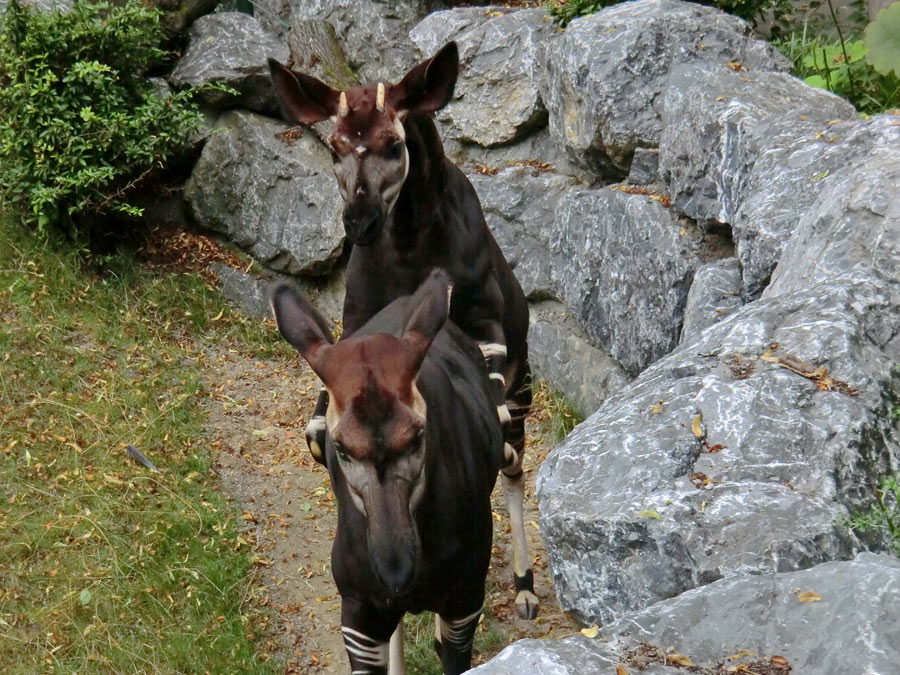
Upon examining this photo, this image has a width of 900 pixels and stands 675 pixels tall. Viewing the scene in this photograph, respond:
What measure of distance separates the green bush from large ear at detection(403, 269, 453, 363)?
5225mm

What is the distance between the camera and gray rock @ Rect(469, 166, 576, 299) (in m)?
7.87

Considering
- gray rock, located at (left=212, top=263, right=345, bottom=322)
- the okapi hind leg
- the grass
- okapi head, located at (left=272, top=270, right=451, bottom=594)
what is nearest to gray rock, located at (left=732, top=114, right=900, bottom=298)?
the okapi hind leg

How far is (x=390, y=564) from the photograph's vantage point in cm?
318

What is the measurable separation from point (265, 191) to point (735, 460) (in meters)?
6.39

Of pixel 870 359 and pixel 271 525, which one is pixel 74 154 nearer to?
pixel 271 525

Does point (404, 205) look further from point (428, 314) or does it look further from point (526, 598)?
point (526, 598)

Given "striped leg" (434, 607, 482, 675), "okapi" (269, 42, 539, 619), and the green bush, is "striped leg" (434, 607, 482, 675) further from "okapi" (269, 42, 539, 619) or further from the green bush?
the green bush

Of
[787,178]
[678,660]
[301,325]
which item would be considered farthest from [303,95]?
[678,660]

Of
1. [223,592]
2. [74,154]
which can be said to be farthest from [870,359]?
[74,154]

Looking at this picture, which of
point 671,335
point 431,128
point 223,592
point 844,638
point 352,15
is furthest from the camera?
point 352,15

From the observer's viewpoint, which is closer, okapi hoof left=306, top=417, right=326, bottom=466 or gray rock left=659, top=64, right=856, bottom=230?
okapi hoof left=306, top=417, right=326, bottom=466

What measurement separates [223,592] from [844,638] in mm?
3800

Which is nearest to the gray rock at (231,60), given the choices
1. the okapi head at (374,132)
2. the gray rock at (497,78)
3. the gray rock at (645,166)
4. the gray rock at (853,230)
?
the gray rock at (497,78)

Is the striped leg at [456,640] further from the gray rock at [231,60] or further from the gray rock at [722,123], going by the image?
the gray rock at [231,60]
